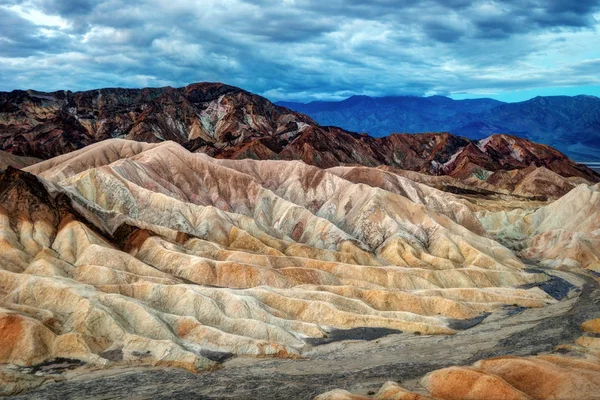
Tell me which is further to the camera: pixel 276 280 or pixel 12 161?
pixel 12 161

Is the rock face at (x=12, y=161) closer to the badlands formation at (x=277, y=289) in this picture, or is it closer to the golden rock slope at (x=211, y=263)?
the badlands formation at (x=277, y=289)

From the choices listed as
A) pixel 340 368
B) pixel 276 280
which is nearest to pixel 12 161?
pixel 276 280

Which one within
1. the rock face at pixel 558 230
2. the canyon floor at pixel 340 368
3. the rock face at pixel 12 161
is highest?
the rock face at pixel 12 161

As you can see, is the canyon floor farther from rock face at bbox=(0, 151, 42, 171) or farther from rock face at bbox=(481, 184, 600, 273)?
rock face at bbox=(0, 151, 42, 171)

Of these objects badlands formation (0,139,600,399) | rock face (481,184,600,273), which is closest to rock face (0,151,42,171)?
badlands formation (0,139,600,399)

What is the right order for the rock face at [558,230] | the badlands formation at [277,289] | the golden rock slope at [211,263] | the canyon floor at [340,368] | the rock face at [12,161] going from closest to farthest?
the canyon floor at [340,368]
the badlands formation at [277,289]
the golden rock slope at [211,263]
the rock face at [558,230]
the rock face at [12,161]

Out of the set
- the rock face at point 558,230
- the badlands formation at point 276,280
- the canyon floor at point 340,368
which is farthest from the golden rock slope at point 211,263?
the rock face at point 558,230

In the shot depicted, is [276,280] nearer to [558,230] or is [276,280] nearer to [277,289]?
[277,289]

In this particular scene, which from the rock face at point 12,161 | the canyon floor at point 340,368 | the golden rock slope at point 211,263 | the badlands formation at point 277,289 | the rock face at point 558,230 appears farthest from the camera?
the rock face at point 12,161
